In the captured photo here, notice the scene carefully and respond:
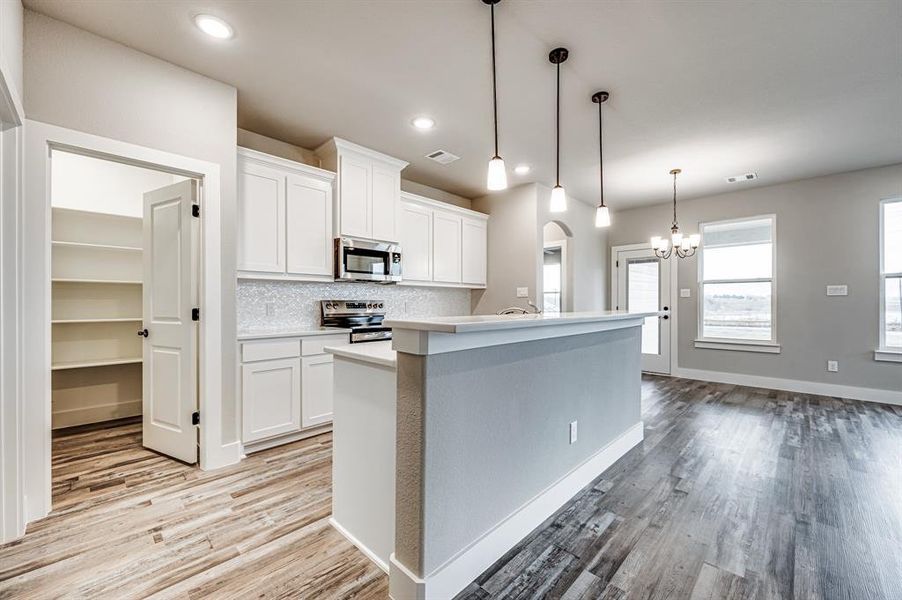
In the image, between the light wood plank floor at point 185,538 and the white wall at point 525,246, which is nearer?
the light wood plank floor at point 185,538

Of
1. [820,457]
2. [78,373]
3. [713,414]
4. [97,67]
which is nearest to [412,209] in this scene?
[97,67]

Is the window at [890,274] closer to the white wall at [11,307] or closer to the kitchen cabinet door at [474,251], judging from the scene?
the kitchen cabinet door at [474,251]

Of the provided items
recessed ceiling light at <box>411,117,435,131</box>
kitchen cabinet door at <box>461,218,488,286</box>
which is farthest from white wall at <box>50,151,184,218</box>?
kitchen cabinet door at <box>461,218,488,286</box>

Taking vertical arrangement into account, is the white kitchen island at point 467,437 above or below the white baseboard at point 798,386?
above

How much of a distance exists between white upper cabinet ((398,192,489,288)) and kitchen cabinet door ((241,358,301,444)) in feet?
5.58

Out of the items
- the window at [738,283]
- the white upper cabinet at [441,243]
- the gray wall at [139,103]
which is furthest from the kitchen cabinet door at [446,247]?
the window at [738,283]

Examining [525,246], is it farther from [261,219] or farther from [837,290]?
[837,290]

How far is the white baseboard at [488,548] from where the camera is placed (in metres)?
1.44

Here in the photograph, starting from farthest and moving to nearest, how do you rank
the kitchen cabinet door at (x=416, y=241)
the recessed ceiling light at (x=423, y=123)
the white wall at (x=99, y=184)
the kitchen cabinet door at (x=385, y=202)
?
the kitchen cabinet door at (x=416, y=241)
the kitchen cabinet door at (x=385, y=202)
the white wall at (x=99, y=184)
the recessed ceiling light at (x=423, y=123)

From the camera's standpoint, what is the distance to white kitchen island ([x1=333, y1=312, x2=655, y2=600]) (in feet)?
4.67

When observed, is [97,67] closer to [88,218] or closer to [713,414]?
[88,218]

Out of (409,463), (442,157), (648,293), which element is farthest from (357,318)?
(648,293)

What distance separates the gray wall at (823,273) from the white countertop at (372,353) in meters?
5.57

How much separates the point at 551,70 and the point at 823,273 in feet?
15.3
